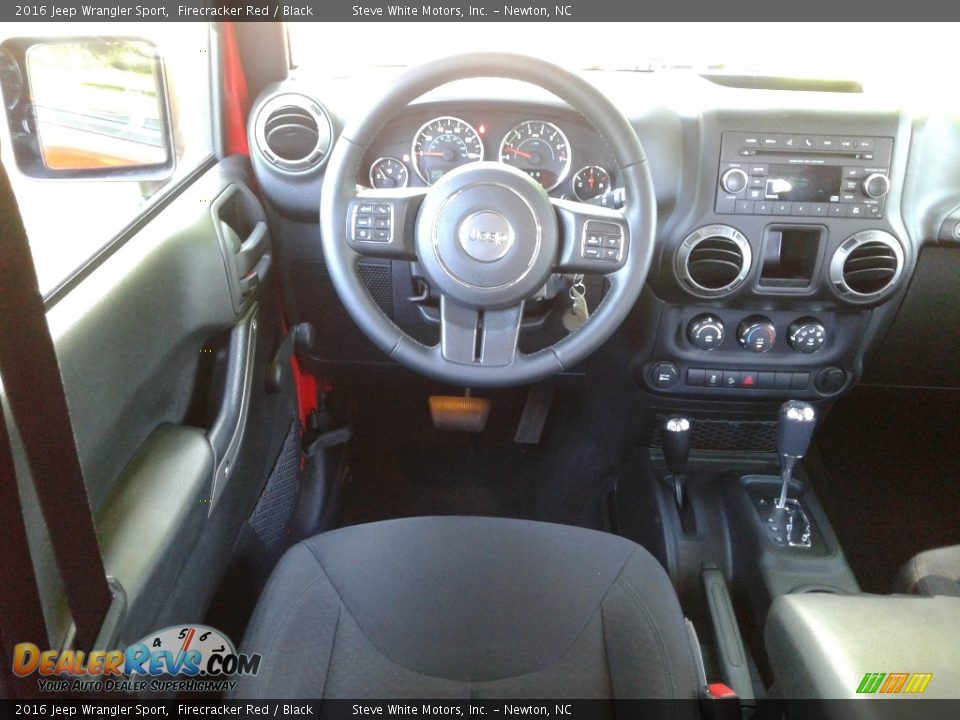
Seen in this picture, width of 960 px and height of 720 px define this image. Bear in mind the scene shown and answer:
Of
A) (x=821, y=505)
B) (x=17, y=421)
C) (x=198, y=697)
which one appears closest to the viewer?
(x=17, y=421)

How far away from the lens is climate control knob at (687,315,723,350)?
5.66 feet

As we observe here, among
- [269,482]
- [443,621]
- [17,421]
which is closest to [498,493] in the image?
[269,482]

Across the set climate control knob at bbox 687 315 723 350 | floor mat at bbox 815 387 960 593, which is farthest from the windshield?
floor mat at bbox 815 387 960 593

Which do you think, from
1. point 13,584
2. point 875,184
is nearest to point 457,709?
point 13,584

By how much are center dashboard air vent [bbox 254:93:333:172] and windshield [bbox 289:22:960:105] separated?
0.68 feet

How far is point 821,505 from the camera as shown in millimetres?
1906

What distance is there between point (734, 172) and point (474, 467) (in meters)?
1.15

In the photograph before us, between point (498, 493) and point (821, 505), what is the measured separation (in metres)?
0.84

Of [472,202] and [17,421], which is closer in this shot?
[17,421]

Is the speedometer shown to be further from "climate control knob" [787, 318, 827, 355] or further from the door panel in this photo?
"climate control knob" [787, 318, 827, 355]
